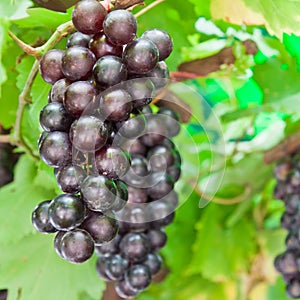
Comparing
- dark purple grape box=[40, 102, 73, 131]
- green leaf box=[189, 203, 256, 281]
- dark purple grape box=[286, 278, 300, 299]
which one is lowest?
green leaf box=[189, 203, 256, 281]

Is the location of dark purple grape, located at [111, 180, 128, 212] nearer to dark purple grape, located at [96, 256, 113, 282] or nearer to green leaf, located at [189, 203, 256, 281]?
dark purple grape, located at [96, 256, 113, 282]

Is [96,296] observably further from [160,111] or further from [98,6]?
[98,6]

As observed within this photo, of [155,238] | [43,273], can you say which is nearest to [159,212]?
[155,238]

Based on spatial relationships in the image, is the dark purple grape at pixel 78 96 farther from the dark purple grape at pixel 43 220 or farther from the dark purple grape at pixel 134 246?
the dark purple grape at pixel 134 246

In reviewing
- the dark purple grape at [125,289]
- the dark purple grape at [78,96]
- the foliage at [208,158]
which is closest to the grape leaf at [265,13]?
the foliage at [208,158]

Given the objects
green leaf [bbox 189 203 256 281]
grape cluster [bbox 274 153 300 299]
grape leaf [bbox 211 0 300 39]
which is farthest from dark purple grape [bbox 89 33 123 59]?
green leaf [bbox 189 203 256 281]
